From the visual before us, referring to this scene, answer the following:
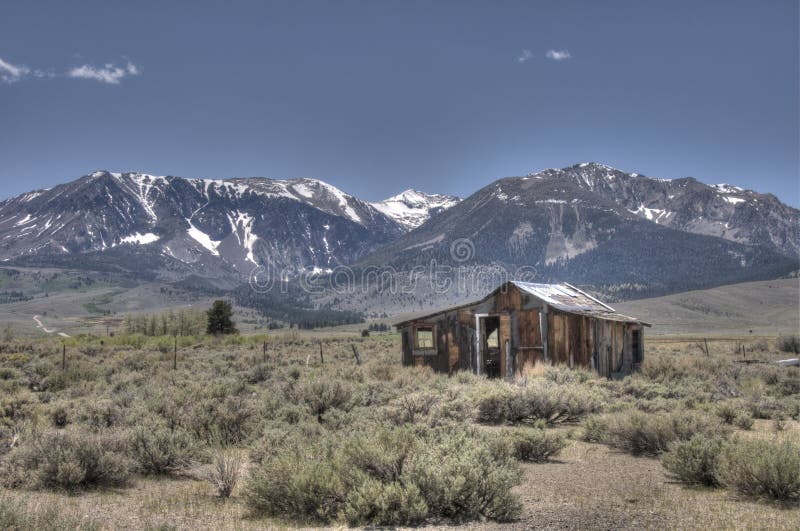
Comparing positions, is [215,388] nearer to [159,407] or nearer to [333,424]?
[159,407]

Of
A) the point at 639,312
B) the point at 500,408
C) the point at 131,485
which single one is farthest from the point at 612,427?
the point at 639,312

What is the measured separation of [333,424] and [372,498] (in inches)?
192

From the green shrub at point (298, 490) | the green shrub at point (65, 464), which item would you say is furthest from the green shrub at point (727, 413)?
the green shrub at point (65, 464)

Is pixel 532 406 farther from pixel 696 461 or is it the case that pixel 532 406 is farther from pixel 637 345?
pixel 637 345

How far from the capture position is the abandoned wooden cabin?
752 inches

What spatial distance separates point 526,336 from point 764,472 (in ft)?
43.7

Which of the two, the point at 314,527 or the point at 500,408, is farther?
the point at 500,408

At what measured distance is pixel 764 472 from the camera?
6426 mm

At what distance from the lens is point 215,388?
1307 centimetres

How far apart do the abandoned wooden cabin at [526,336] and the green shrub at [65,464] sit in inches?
540

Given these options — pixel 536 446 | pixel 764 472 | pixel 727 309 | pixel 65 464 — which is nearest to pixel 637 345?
pixel 536 446

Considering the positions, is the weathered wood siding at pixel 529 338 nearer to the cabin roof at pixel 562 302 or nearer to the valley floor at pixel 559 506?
the cabin roof at pixel 562 302

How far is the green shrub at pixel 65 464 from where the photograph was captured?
730cm

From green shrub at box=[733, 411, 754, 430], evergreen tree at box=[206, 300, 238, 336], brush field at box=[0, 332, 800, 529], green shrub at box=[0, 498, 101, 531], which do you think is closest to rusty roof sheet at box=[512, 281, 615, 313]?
brush field at box=[0, 332, 800, 529]
